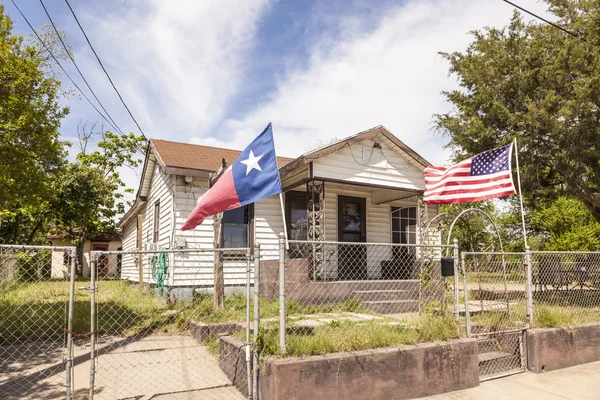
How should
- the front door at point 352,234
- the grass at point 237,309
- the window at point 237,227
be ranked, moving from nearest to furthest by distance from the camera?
the grass at point 237,309 → the window at point 237,227 → the front door at point 352,234

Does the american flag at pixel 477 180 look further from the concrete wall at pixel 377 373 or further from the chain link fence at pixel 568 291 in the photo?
the concrete wall at pixel 377 373

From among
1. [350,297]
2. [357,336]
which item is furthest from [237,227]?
[357,336]

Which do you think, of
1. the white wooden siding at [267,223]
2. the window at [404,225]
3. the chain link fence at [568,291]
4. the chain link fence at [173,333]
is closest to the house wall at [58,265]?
the chain link fence at [173,333]

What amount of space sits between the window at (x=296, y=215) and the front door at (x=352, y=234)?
3.63 ft

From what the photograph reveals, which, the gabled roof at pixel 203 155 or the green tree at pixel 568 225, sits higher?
the gabled roof at pixel 203 155

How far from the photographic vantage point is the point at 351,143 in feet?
35.1

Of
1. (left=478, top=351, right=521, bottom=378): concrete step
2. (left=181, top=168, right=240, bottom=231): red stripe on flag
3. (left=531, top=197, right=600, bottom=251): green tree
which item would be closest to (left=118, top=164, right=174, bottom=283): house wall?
(left=181, top=168, right=240, bottom=231): red stripe on flag

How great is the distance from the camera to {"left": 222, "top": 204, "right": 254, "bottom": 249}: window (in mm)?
11055

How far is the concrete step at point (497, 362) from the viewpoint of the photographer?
6.11 meters

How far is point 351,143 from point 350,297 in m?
3.74

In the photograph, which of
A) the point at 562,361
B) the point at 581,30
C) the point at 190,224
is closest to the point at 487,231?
the point at 581,30

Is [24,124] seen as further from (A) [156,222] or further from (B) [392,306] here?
(B) [392,306]

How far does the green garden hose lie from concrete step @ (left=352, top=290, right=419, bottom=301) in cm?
479

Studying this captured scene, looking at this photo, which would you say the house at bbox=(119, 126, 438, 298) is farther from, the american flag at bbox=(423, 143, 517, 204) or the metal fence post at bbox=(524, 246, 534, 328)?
the metal fence post at bbox=(524, 246, 534, 328)
